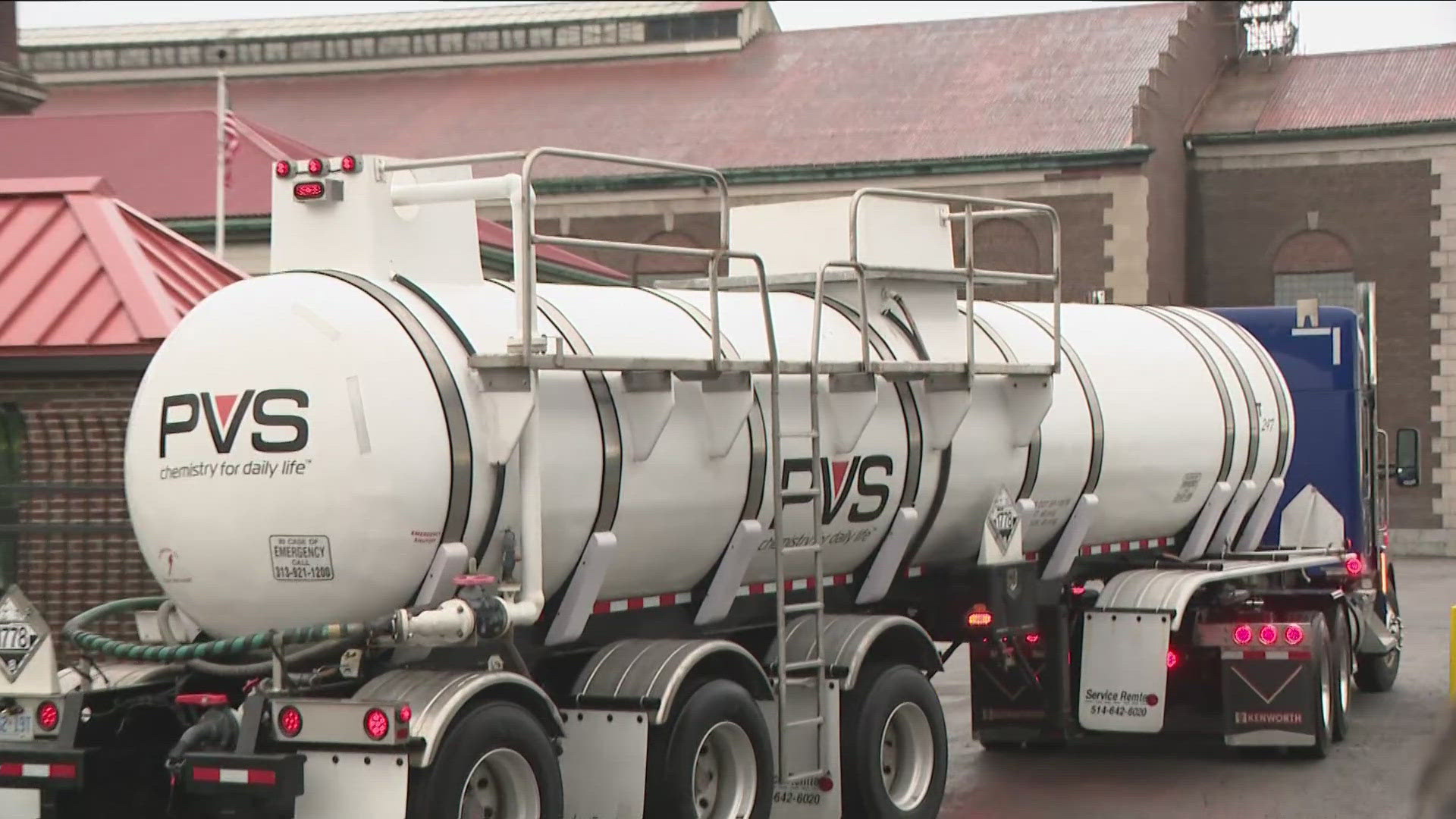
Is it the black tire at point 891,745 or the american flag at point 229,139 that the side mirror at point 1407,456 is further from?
the american flag at point 229,139

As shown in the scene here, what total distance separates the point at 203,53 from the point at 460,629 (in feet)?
178

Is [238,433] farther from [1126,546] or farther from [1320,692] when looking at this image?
[1320,692]

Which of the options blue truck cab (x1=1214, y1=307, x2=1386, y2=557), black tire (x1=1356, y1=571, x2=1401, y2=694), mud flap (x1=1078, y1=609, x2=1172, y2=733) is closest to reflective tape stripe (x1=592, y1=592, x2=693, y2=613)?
mud flap (x1=1078, y1=609, x2=1172, y2=733)

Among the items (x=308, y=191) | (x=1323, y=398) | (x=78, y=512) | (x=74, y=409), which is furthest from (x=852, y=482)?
(x=1323, y=398)

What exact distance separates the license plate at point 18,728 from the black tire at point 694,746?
9.07 ft

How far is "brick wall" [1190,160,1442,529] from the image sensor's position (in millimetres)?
43250

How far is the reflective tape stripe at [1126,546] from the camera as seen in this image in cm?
1395

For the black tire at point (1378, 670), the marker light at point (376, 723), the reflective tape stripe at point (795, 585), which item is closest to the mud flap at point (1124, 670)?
the reflective tape stripe at point (795, 585)

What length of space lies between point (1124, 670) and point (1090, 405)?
184 centimetres

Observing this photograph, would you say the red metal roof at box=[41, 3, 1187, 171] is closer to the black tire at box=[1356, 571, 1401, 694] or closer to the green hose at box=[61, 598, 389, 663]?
the black tire at box=[1356, 571, 1401, 694]

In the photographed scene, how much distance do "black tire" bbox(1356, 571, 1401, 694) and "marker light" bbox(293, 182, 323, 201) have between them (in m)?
11.6

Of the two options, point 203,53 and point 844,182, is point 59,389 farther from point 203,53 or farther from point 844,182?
point 203,53

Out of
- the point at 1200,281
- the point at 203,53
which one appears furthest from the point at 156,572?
the point at 203,53

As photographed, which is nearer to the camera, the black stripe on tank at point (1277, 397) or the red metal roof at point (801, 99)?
the black stripe on tank at point (1277, 397)
